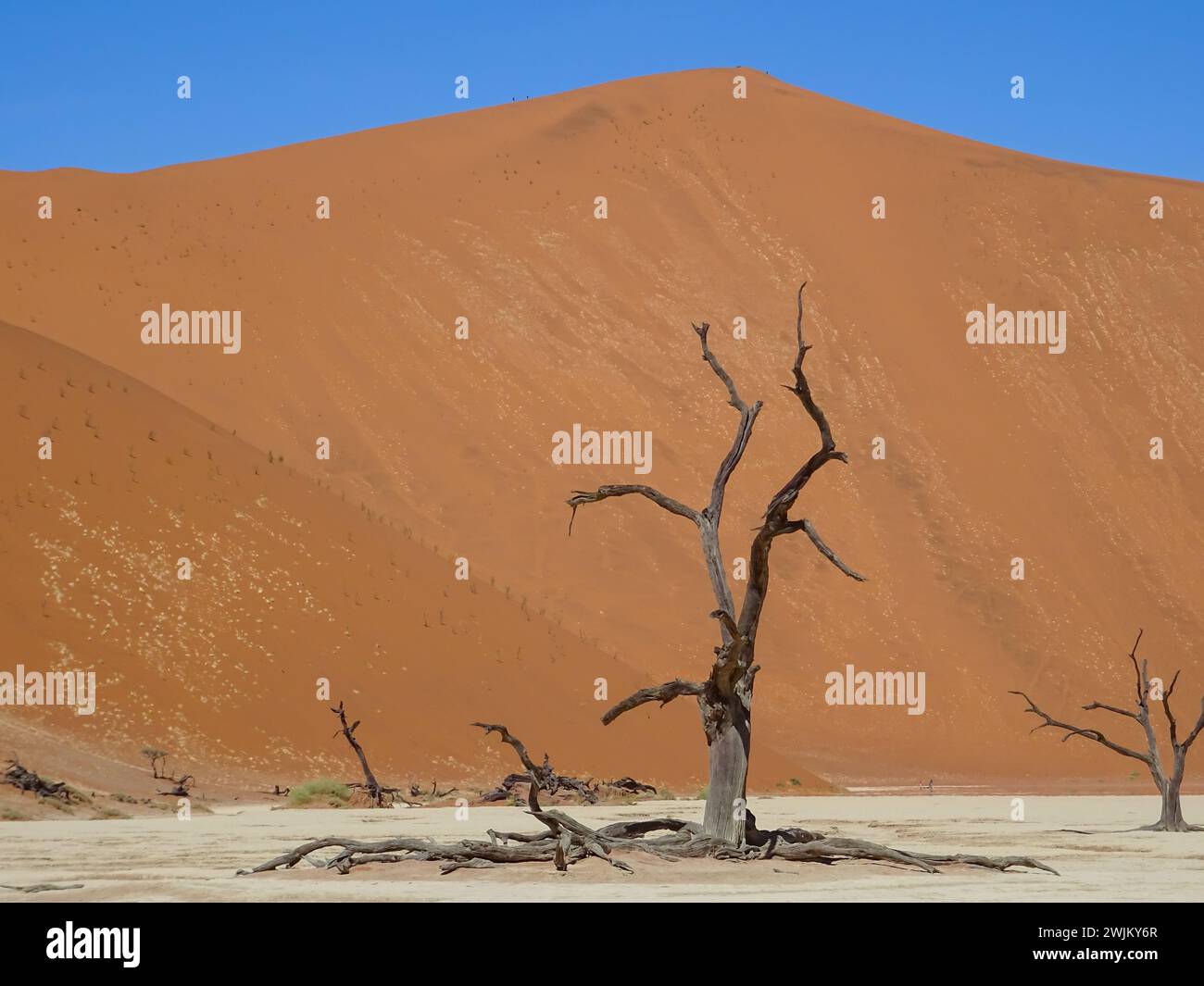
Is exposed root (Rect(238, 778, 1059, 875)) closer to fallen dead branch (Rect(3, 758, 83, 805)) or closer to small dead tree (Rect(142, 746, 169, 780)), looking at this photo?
fallen dead branch (Rect(3, 758, 83, 805))

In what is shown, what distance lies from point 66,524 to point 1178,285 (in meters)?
48.1

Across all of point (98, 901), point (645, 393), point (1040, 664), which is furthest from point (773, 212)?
point (98, 901)

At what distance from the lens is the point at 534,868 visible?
1556 centimetres

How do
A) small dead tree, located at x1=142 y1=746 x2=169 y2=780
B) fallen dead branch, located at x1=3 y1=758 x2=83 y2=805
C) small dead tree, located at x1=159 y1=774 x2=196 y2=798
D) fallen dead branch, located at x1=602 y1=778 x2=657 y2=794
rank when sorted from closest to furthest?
fallen dead branch, located at x1=3 y1=758 x2=83 y2=805
small dead tree, located at x1=159 y1=774 x2=196 y2=798
small dead tree, located at x1=142 y1=746 x2=169 y2=780
fallen dead branch, located at x1=602 y1=778 x2=657 y2=794

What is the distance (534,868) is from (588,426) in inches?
1721

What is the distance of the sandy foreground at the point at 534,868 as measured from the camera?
535 inches

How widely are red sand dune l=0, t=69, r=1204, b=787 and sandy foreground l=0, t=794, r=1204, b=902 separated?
30.6 ft

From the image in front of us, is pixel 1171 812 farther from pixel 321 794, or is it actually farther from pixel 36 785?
pixel 36 785

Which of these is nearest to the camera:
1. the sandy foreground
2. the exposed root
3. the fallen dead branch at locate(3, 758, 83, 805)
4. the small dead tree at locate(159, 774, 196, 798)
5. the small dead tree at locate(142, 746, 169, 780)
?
the sandy foreground

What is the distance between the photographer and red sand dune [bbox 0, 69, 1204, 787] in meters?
36.1

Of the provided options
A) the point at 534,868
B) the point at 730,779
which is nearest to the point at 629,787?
the point at 730,779

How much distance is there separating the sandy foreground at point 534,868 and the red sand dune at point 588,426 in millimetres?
9329

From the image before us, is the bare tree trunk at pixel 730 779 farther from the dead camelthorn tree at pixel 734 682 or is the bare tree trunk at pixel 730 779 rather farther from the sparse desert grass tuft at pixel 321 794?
the sparse desert grass tuft at pixel 321 794

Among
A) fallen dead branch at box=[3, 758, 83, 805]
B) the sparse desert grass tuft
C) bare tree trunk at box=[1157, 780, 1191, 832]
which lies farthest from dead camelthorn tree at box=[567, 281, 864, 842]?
the sparse desert grass tuft
